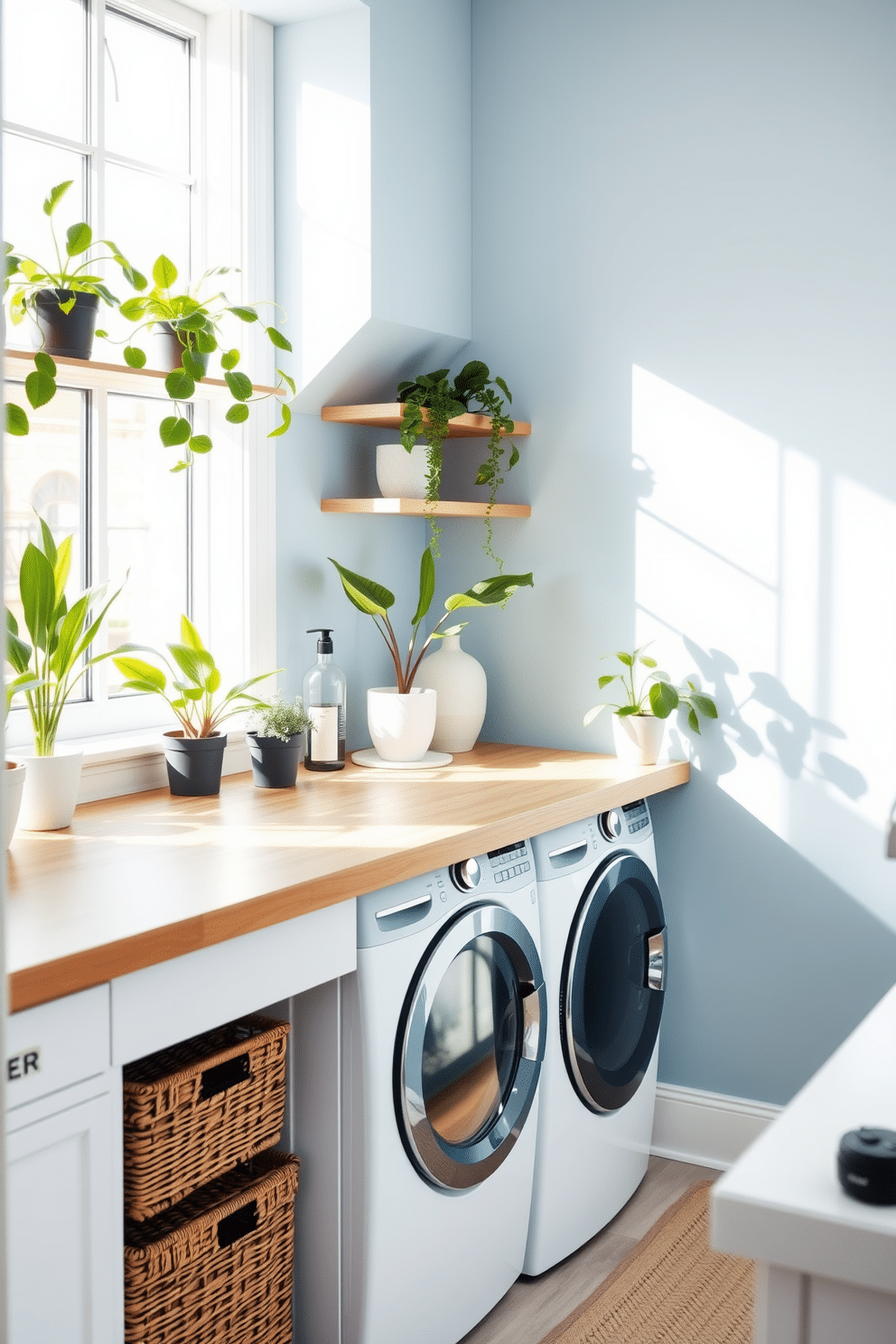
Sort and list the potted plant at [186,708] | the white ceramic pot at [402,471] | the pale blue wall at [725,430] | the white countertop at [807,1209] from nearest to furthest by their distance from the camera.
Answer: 1. the white countertop at [807,1209]
2. the potted plant at [186,708]
3. the pale blue wall at [725,430]
4. the white ceramic pot at [402,471]

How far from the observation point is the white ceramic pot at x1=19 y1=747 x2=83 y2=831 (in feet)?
6.82

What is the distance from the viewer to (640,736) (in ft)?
9.34

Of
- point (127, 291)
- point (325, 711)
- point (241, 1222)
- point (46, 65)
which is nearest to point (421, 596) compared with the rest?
point (325, 711)

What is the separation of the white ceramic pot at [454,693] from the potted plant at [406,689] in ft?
0.20

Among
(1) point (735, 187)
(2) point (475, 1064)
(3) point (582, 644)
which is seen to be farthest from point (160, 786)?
(1) point (735, 187)

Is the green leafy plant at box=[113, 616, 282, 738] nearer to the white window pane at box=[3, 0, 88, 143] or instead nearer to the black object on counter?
the white window pane at box=[3, 0, 88, 143]

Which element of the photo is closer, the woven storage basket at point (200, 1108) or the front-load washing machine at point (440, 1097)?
the woven storage basket at point (200, 1108)

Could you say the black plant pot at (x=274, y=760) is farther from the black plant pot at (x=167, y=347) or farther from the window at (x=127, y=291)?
the black plant pot at (x=167, y=347)

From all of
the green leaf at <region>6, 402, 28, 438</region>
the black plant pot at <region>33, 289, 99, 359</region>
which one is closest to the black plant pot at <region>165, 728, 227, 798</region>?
the green leaf at <region>6, 402, 28, 438</region>

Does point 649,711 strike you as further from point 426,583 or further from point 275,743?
point 275,743

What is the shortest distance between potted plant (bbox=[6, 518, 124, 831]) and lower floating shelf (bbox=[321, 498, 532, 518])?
0.80 m

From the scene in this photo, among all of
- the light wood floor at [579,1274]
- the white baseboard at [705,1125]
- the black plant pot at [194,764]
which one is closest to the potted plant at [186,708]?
the black plant pot at [194,764]

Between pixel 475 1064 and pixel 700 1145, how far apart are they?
3.29ft

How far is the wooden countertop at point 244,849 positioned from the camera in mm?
1536
